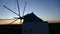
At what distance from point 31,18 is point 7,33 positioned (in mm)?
7340

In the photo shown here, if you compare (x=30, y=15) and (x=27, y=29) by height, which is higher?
(x=30, y=15)

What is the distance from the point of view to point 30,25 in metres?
13.6

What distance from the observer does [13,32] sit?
24.9 meters

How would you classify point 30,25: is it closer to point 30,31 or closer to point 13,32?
point 30,31

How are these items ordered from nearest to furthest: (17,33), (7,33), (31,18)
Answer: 1. (31,18)
2. (17,33)
3. (7,33)

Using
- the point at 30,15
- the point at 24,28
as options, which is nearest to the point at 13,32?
the point at 30,15

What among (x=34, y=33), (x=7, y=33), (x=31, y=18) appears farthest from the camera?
(x=7, y=33)

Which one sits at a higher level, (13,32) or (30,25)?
(30,25)

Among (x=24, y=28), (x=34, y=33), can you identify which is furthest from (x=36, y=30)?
(x=24, y=28)

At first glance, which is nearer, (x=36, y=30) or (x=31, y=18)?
(x=36, y=30)

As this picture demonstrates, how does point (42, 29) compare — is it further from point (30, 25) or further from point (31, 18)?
point (31, 18)

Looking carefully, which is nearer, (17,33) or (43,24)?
(43,24)

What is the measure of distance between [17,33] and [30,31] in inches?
427

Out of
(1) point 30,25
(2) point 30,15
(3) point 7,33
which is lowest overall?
(3) point 7,33
